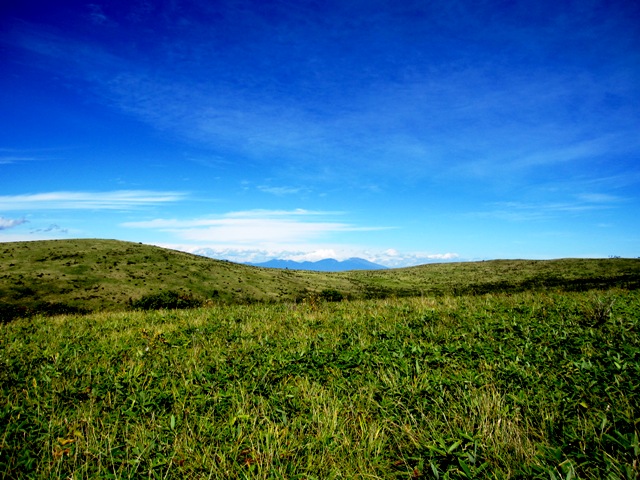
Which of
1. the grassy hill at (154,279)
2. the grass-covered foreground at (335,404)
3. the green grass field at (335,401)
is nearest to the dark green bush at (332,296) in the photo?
the grassy hill at (154,279)

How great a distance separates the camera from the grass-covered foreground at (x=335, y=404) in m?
3.46

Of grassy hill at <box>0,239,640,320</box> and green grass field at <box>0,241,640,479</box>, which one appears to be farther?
grassy hill at <box>0,239,640,320</box>

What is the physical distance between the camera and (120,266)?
192 feet

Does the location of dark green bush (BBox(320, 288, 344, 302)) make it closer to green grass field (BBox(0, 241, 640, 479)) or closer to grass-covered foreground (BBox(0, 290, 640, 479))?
green grass field (BBox(0, 241, 640, 479))

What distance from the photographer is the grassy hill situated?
4334 cm

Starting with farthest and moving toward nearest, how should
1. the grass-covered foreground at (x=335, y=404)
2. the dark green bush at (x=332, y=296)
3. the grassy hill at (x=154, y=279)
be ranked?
the grassy hill at (x=154, y=279)
the dark green bush at (x=332, y=296)
the grass-covered foreground at (x=335, y=404)

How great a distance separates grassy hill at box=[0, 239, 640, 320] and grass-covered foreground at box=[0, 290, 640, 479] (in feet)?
72.4

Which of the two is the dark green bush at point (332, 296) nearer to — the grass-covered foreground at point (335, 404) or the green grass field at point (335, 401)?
the green grass field at point (335, 401)

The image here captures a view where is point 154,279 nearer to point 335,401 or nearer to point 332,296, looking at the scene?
point 332,296

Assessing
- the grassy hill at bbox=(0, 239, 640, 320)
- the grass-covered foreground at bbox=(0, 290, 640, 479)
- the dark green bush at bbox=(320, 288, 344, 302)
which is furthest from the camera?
the grassy hill at bbox=(0, 239, 640, 320)

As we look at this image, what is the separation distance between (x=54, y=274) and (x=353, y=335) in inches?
2391

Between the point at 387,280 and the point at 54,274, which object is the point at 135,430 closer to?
the point at 54,274

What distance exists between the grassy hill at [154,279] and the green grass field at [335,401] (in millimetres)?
21616

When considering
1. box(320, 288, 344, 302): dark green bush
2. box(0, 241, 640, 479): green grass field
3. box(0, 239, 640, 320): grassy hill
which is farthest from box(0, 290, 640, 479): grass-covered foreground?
box(0, 239, 640, 320): grassy hill
